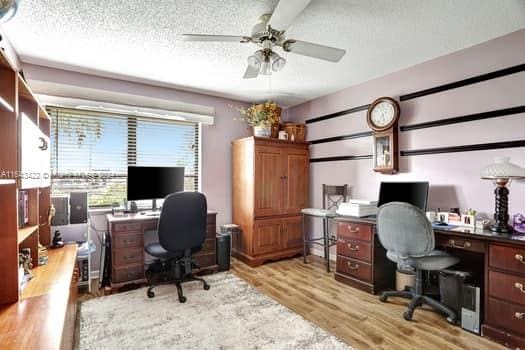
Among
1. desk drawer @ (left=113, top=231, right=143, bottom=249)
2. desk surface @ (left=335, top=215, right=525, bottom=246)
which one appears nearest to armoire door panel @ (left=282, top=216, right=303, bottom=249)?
desk drawer @ (left=113, top=231, right=143, bottom=249)

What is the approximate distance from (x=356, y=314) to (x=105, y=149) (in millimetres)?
3276

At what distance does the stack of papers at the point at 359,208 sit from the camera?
3.08 meters

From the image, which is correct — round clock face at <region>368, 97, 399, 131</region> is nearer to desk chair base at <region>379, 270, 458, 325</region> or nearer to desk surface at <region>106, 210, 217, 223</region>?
desk chair base at <region>379, 270, 458, 325</region>

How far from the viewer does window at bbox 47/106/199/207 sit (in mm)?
3162

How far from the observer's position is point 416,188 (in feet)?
9.34

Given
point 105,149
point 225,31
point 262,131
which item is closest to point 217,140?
point 262,131

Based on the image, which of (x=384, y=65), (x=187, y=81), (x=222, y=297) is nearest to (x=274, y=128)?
(x=187, y=81)

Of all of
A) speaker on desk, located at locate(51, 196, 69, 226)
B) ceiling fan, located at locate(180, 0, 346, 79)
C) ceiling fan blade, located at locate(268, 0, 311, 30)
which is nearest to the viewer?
ceiling fan blade, located at locate(268, 0, 311, 30)

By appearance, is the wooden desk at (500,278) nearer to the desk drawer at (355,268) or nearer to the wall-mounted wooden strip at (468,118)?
the desk drawer at (355,268)

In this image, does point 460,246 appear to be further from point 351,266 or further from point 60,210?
point 60,210

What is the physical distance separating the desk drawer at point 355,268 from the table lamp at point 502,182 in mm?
1143

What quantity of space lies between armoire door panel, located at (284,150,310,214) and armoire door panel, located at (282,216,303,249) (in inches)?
5.2

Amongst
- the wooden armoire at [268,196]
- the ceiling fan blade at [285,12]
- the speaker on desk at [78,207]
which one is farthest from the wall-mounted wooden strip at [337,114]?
the speaker on desk at [78,207]

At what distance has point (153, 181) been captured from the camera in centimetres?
335
